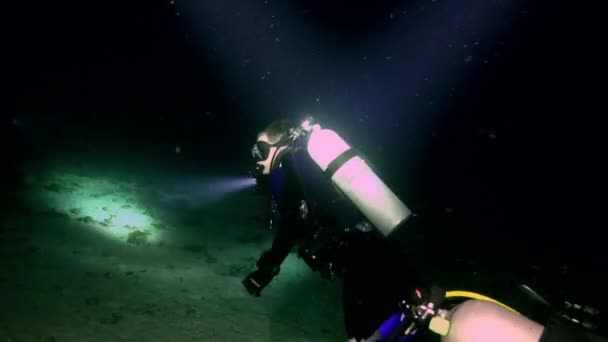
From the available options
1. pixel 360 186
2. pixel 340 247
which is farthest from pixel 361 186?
pixel 340 247

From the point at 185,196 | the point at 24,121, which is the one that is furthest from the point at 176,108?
the point at 185,196

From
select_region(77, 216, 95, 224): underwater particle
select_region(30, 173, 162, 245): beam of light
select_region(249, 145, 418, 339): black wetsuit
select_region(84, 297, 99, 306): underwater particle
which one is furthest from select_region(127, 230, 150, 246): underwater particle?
select_region(249, 145, 418, 339): black wetsuit

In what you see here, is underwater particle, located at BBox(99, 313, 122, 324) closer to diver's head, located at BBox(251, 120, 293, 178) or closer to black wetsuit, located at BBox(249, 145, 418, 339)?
black wetsuit, located at BBox(249, 145, 418, 339)

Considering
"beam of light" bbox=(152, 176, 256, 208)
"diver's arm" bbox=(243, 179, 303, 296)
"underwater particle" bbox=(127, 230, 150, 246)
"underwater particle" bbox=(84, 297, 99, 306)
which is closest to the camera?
"diver's arm" bbox=(243, 179, 303, 296)

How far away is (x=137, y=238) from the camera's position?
747cm

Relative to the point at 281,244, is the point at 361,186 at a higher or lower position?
higher

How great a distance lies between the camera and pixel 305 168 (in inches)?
129

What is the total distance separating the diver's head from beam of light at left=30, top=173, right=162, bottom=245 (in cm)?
490

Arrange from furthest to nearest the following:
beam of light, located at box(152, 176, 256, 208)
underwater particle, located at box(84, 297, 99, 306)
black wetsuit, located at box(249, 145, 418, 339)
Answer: beam of light, located at box(152, 176, 256, 208)
underwater particle, located at box(84, 297, 99, 306)
black wetsuit, located at box(249, 145, 418, 339)

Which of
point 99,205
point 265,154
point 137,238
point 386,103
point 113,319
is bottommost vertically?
point 113,319

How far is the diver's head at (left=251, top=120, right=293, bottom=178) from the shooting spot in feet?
11.9

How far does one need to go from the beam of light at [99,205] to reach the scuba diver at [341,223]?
5.28 meters

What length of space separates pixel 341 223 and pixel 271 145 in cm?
110

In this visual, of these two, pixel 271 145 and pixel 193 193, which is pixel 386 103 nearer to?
pixel 193 193
